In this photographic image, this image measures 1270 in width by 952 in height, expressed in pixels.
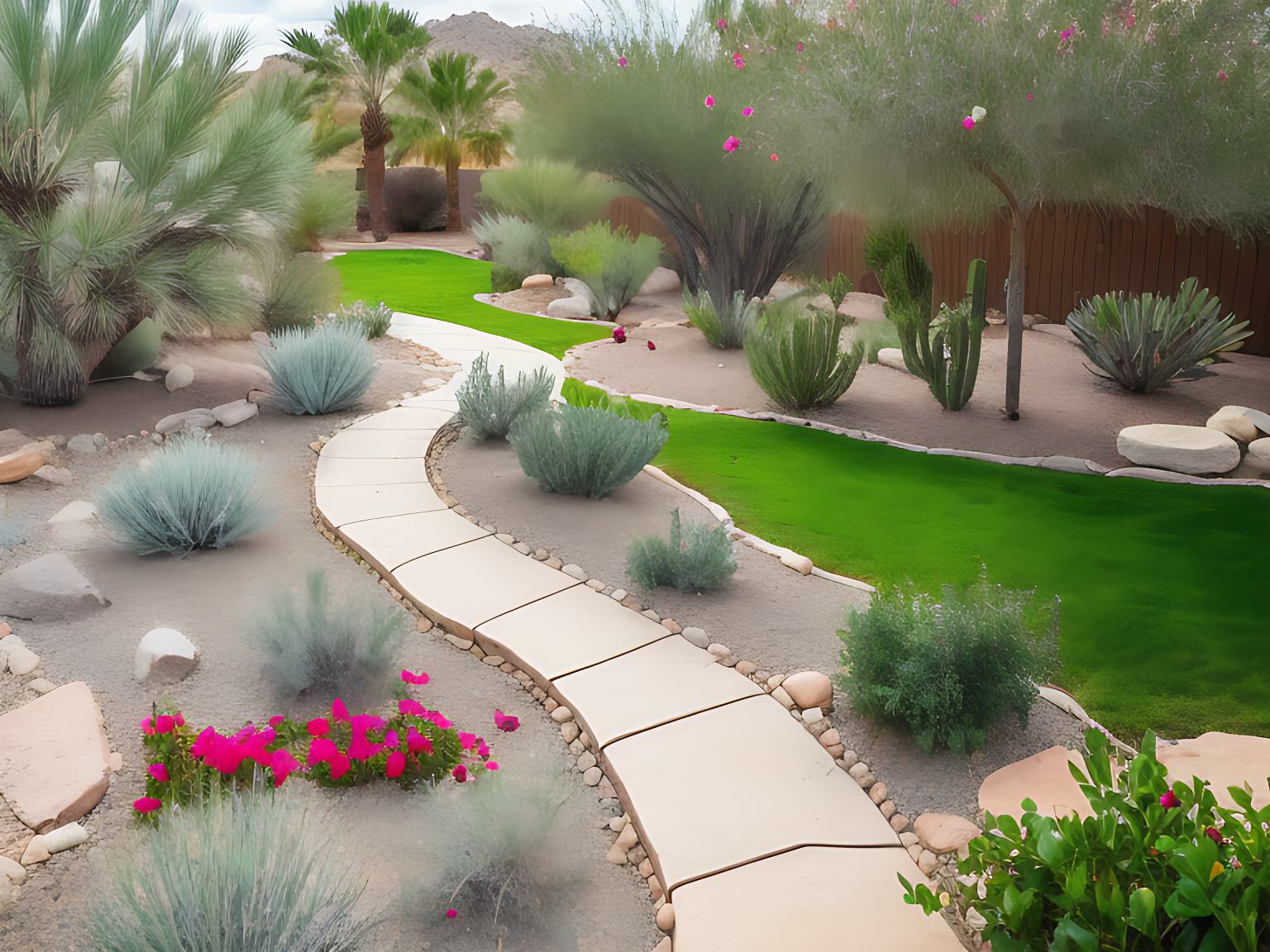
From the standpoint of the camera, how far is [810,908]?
276 centimetres

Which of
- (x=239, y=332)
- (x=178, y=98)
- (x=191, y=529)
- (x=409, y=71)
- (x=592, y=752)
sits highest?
(x=409, y=71)

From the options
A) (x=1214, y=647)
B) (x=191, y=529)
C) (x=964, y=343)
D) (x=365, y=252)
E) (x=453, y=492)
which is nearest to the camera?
(x=1214, y=647)

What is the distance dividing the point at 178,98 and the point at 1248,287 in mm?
9120

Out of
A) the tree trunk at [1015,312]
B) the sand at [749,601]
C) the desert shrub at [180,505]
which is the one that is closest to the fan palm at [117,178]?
the desert shrub at [180,505]

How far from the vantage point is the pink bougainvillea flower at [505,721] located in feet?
11.6

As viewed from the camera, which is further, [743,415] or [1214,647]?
[743,415]

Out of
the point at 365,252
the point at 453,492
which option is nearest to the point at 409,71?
the point at 365,252

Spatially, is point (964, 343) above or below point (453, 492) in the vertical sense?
above

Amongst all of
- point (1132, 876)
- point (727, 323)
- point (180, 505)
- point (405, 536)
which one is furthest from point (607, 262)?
point (1132, 876)

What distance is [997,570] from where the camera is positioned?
16.7 ft

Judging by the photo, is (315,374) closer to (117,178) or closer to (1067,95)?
(117,178)

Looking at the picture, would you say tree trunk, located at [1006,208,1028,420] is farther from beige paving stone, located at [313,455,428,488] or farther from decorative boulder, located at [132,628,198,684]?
decorative boulder, located at [132,628,198,684]

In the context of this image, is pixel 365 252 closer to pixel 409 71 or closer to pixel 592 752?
pixel 409 71

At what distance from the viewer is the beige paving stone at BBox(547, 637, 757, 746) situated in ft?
12.0
